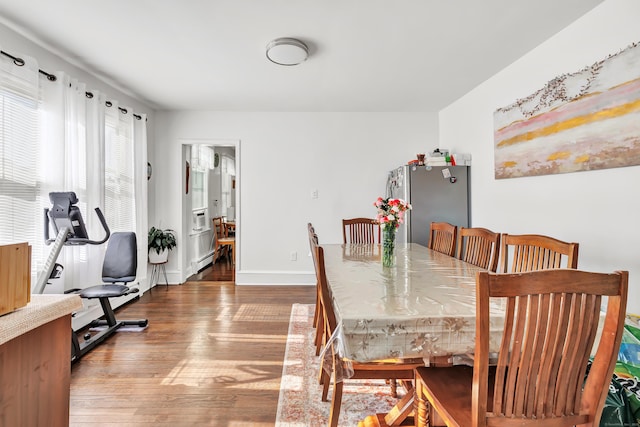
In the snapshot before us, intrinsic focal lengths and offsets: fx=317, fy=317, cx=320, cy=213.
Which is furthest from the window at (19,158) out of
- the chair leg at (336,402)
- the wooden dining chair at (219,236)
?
the wooden dining chair at (219,236)

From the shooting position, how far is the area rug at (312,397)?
170cm

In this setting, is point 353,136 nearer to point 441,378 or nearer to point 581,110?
point 581,110

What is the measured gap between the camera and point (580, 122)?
2143 mm

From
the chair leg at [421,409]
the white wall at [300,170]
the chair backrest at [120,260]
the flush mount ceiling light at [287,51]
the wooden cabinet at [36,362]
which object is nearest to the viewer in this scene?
the wooden cabinet at [36,362]

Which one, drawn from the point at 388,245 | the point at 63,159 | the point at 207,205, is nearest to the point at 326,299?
the point at 388,245

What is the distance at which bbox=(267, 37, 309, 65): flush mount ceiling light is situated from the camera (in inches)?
95.5

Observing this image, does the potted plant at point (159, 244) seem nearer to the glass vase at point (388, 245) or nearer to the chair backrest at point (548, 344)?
the glass vase at point (388, 245)

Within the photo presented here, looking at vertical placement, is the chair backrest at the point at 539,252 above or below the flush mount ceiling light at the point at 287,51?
below

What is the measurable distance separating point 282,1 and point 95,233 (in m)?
2.60

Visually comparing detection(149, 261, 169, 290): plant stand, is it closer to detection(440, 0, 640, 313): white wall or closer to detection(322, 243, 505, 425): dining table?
detection(322, 243, 505, 425): dining table

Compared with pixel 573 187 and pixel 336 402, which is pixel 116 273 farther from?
pixel 573 187

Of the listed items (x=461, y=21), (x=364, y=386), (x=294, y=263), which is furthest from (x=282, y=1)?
(x=294, y=263)

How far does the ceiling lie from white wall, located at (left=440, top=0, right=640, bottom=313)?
0.47 feet

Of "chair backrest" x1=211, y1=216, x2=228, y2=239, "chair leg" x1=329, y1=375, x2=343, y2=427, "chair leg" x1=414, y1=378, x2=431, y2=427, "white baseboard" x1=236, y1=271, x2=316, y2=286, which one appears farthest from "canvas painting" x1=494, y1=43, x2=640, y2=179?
"chair backrest" x1=211, y1=216, x2=228, y2=239
